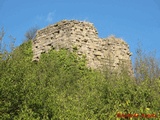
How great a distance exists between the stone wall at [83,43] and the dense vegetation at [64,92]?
722mm

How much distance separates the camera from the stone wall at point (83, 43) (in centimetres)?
2125

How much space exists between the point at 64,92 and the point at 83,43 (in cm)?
654

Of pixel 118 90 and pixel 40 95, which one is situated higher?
pixel 118 90

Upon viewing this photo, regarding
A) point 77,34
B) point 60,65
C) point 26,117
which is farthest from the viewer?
point 77,34

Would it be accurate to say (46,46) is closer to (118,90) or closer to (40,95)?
(118,90)

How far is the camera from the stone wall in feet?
69.7

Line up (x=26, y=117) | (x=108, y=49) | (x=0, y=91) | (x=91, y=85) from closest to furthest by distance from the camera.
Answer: (x=26, y=117)
(x=0, y=91)
(x=91, y=85)
(x=108, y=49)

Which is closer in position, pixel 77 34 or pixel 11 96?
pixel 11 96

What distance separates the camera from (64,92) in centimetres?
1584

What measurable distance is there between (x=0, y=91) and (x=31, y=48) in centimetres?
1386

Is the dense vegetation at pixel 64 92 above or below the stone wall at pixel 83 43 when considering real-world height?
below

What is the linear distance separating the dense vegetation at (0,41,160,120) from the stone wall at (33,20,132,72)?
0.72 m

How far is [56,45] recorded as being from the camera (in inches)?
861

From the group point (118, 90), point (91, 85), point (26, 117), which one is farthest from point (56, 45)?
point (26, 117)
